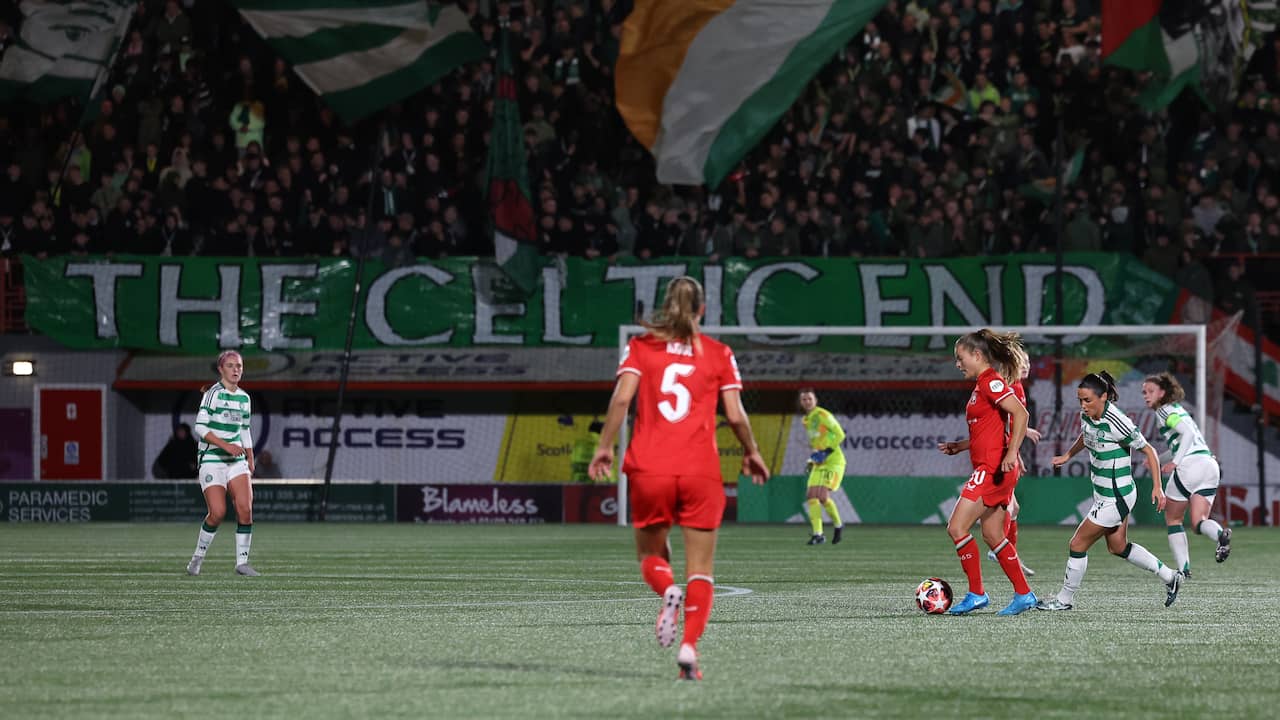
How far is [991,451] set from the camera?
42.2ft

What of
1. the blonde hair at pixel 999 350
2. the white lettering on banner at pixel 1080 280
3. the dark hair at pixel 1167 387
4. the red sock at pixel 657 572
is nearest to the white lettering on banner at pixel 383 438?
the white lettering on banner at pixel 1080 280

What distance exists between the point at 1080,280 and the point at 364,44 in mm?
12689

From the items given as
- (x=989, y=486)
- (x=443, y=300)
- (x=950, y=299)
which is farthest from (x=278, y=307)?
(x=989, y=486)

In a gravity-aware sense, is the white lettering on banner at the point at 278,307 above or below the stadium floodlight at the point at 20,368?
above

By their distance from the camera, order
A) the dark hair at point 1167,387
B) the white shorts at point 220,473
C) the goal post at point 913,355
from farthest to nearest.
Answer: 1. the goal post at point 913,355
2. the white shorts at point 220,473
3. the dark hair at point 1167,387

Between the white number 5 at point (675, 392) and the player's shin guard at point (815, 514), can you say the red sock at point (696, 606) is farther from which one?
the player's shin guard at point (815, 514)

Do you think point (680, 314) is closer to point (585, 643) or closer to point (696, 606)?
point (696, 606)

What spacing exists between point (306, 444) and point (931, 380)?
11123 millimetres

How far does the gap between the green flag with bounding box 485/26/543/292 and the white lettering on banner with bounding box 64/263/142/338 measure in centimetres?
635

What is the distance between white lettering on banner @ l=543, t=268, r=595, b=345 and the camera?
103 ft

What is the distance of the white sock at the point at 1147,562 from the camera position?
13.6m

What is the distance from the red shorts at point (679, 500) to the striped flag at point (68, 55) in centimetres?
2526

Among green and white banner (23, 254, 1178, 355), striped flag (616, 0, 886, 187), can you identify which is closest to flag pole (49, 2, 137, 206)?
green and white banner (23, 254, 1178, 355)

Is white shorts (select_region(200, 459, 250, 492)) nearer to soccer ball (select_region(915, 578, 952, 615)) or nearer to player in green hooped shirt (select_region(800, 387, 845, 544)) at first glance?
soccer ball (select_region(915, 578, 952, 615))
